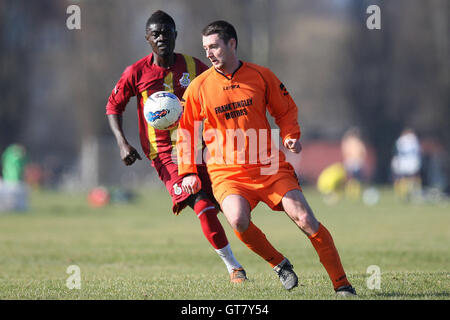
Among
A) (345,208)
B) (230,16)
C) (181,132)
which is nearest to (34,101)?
(230,16)

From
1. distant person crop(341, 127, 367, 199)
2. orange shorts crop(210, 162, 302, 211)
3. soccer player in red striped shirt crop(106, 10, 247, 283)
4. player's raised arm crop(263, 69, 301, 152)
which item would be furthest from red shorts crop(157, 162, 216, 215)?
distant person crop(341, 127, 367, 199)

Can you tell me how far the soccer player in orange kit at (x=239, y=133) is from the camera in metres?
6.50

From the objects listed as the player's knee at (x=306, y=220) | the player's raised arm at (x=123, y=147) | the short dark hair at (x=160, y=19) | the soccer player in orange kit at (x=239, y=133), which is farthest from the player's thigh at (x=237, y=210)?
the short dark hair at (x=160, y=19)

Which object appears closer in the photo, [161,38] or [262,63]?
[161,38]

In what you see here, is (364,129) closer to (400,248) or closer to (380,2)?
(380,2)

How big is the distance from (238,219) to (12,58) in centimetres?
3611

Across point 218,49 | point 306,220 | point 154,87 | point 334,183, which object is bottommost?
point 334,183

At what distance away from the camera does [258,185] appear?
258 inches

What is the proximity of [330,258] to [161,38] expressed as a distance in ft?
9.31

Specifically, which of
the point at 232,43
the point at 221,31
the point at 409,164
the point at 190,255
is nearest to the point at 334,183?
the point at 409,164

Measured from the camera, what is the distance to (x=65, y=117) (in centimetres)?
5734

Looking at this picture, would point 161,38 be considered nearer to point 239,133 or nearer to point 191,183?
point 239,133

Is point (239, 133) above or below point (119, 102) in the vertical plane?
below

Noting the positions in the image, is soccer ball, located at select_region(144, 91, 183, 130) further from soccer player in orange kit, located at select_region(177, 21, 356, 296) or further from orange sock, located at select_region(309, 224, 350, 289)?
orange sock, located at select_region(309, 224, 350, 289)
